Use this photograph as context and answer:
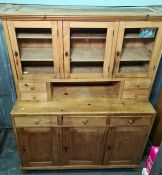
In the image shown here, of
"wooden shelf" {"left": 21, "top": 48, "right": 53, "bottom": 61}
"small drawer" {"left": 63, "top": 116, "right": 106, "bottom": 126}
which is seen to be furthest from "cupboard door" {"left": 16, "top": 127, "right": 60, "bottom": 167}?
"wooden shelf" {"left": 21, "top": 48, "right": 53, "bottom": 61}

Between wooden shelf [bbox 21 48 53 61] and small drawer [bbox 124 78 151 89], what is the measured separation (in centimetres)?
77

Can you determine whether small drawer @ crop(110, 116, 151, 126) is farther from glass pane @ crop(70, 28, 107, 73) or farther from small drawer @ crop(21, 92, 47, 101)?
small drawer @ crop(21, 92, 47, 101)

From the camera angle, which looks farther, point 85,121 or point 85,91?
point 85,91

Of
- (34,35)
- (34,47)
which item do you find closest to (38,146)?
(34,47)

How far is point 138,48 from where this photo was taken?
1878mm

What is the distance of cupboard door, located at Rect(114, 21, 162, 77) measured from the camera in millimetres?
1546

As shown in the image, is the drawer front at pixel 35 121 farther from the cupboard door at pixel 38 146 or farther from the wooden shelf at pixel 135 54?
the wooden shelf at pixel 135 54

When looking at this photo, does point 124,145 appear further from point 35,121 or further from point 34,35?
point 34,35

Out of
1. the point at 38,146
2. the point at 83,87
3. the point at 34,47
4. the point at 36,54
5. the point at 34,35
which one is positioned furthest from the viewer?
the point at 83,87

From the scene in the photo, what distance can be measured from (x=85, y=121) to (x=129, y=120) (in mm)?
422

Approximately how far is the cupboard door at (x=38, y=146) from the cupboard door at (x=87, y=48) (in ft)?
2.01

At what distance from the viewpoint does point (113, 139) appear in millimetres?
1925
